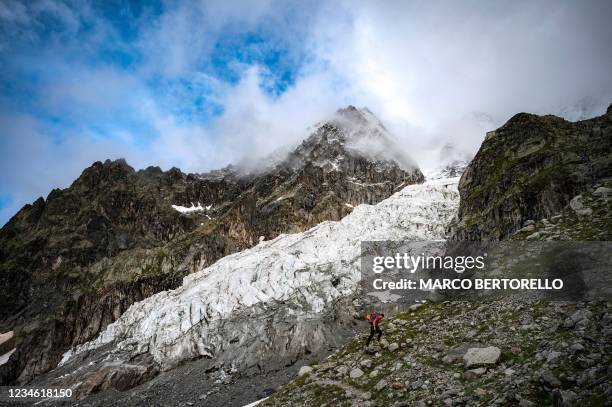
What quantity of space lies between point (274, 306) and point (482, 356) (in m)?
76.2

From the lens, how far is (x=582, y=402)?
40.5ft

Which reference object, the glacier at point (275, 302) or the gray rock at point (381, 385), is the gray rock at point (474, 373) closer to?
the gray rock at point (381, 385)

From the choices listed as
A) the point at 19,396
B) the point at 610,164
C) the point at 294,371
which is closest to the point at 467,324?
the point at 610,164

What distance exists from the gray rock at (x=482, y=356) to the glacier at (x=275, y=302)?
5820 cm

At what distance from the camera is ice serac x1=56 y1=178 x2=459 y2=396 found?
78625 mm

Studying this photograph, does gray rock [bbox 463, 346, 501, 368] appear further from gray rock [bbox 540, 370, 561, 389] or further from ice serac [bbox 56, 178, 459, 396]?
ice serac [bbox 56, 178, 459, 396]

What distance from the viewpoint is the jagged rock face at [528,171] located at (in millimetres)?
56812

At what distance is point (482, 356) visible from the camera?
778 inches

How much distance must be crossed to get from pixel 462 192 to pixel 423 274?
955 inches

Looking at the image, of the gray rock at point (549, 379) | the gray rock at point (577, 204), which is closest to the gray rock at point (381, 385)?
the gray rock at point (549, 379)

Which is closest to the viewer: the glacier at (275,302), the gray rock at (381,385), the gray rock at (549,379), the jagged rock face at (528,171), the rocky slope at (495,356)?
the gray rock at (549,379)

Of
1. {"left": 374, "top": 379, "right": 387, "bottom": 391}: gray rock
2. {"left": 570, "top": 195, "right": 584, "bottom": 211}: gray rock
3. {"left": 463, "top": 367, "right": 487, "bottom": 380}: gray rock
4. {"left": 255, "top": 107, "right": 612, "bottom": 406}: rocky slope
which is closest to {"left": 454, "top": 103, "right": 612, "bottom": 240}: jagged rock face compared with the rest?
{"left": 255, "top": 107, "right": 612, "bottom": 406}: rocky slope

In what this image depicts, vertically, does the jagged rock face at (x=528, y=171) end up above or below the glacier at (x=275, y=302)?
above

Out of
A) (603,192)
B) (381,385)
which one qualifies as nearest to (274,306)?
(603,192)
